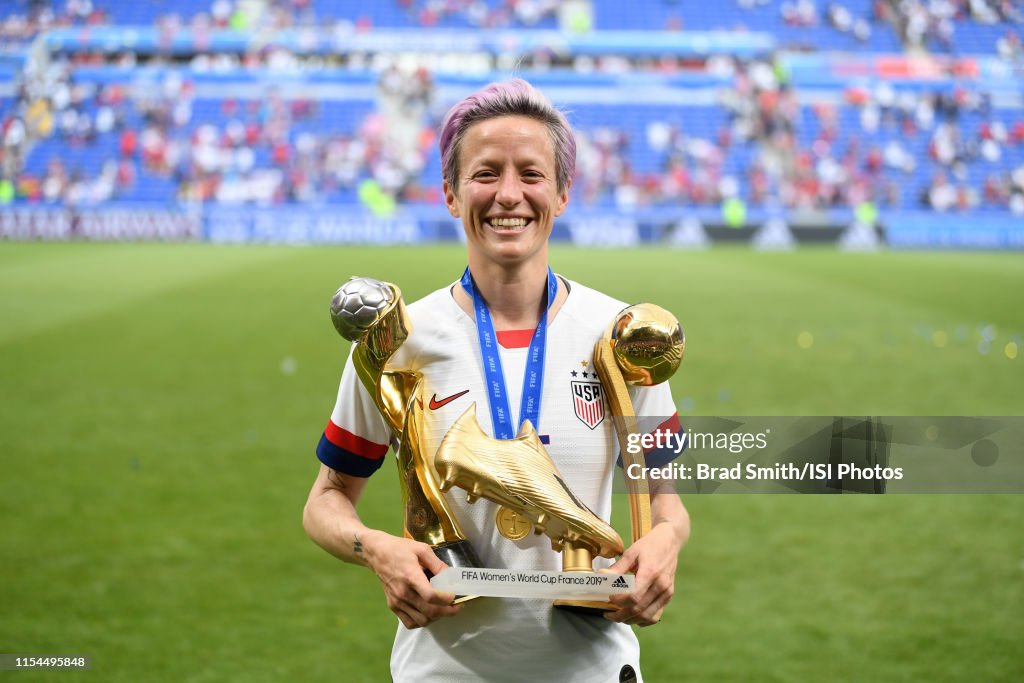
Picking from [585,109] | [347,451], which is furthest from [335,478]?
[585,109]

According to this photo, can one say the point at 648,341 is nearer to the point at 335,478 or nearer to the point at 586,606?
the point at 586,606

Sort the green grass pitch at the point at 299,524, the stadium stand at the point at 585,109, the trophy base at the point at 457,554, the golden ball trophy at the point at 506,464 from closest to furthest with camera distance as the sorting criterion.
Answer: the golden ball trophy at the point at 506,464
the trophy base at the point at 457,554
the green grass pitch at the point at 299,524
the stadium stand at the point at 585,109

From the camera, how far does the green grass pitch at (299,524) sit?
4.62 metres

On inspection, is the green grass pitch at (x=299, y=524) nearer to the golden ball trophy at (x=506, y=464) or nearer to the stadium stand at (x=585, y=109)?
the golden ball trophy at (x=506, y=464)

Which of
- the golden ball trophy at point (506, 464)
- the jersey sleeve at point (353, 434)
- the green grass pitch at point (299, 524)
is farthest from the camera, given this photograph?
the green grass pitch at point (299, 524)

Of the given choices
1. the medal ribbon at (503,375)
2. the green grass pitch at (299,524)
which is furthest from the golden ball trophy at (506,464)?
the green grass pitch at (299,524)

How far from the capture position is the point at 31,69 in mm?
33750

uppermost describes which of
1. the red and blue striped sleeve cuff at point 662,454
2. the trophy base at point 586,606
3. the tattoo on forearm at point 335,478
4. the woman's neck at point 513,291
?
the woman's neck at point 513,291

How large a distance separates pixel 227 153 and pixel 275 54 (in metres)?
5.02

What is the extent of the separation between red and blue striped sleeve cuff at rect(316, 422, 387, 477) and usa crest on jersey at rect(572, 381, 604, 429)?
44 cm

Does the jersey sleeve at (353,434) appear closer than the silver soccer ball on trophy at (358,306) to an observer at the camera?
No

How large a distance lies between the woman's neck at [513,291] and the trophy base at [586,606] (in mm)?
536

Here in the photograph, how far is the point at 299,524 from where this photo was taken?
6324mm

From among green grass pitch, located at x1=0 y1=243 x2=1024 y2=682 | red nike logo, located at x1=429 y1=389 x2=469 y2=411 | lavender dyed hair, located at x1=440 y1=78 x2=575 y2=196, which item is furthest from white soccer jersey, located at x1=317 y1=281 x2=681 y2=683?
green grass pitch, located at x1=0 y1=243 x2=1024 y2=682
